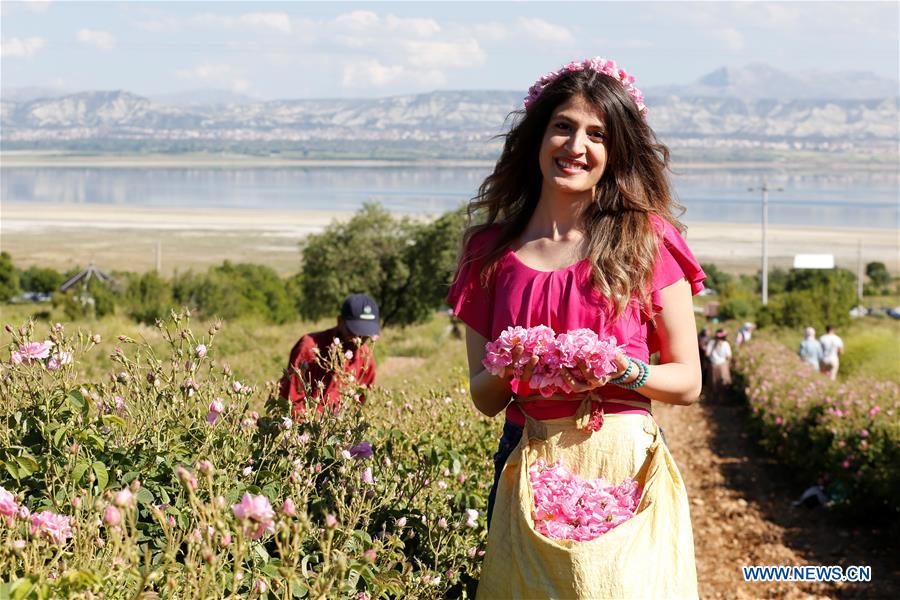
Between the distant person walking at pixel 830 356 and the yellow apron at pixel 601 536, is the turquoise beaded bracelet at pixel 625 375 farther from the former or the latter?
the distant person walking at pixel 830 356

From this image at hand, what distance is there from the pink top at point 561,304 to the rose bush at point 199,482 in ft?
1.78

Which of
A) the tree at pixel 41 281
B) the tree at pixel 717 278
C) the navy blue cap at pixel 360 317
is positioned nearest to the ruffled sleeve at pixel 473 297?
the navy blue cap at pixel 360 317

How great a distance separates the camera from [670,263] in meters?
2.78

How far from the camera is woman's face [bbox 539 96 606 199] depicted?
283cm

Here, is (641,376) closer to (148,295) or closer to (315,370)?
(315,370)

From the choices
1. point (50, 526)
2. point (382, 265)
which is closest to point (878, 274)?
point (382, 265)

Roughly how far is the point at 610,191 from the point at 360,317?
244cm

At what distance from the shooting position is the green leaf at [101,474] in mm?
2693

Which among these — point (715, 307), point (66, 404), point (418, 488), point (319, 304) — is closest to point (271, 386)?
point (418, 488)

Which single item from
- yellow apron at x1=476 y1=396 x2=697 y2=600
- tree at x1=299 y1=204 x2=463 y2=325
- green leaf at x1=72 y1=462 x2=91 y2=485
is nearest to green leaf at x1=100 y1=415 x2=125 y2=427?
green leaf at x1=72 y1=462 x2=91 y2=485

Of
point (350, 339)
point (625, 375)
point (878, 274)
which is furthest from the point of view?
point (878, 274)

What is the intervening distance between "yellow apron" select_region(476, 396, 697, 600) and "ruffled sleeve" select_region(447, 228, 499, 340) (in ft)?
0.93

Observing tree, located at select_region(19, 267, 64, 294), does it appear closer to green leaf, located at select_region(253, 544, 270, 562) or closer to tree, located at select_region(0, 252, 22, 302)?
tree, located at select_region(0, 252, 22, 302)

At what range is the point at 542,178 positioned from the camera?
10.0 feet
